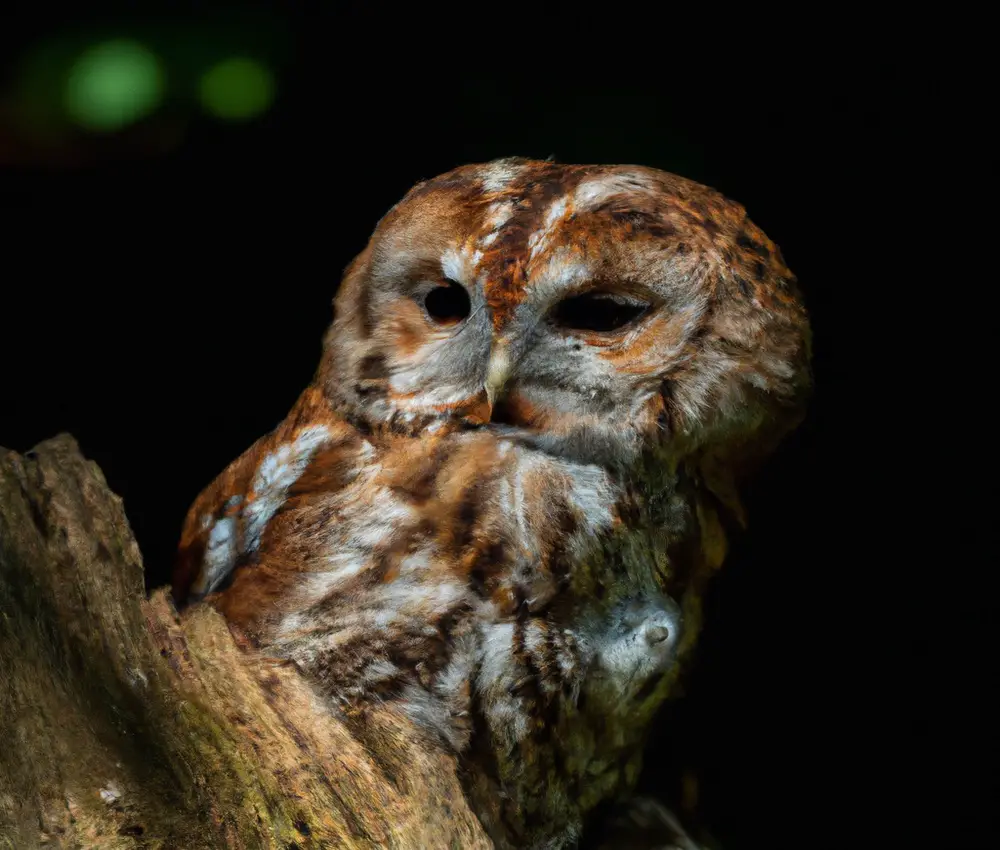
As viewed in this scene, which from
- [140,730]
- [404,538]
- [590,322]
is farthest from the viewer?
[590,322]

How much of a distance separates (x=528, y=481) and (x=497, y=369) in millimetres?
158

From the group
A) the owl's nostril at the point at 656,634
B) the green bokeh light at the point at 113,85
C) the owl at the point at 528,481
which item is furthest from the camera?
the owl's nostril at the point at 656,634

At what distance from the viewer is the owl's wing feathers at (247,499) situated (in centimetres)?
153

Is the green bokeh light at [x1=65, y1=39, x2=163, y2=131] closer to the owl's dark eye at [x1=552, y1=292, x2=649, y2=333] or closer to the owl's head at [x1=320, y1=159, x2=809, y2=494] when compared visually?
the owl's head at [x1=320, y1=159, x2=809, y2=494]

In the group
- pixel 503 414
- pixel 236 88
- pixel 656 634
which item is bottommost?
pixel 656 634

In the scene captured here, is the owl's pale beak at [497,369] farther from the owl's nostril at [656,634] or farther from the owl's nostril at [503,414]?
the owl's nostril at [656,634]

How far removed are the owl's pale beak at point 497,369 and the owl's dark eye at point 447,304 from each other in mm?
170

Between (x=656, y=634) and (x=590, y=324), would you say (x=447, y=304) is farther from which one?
(x=656, y=634)

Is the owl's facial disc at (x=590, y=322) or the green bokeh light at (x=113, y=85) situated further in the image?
the owl's facial disc at (x=590, y=322)

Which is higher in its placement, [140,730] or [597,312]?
[597,312]

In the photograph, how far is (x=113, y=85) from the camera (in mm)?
1287

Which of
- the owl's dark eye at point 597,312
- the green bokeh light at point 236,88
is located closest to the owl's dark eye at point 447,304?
the owl's dark eye at point 597,312

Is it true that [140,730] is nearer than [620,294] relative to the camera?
Yes

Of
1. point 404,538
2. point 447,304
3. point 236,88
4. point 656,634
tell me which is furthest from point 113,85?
point 656,634
